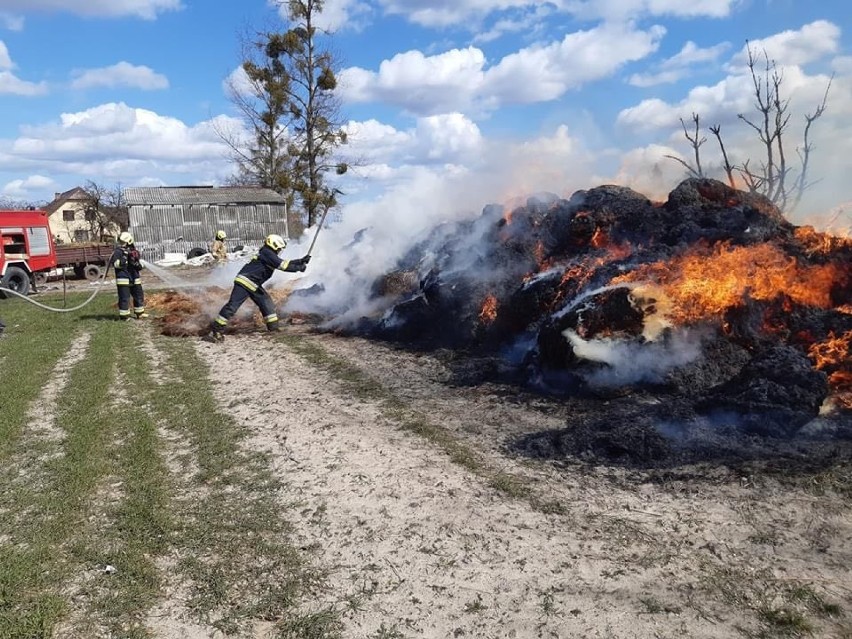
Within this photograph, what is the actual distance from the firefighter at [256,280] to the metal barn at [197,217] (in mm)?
21457

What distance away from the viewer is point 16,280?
18766 millimetres

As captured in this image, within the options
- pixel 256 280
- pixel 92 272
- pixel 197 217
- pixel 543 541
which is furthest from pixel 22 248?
pixel 543 541

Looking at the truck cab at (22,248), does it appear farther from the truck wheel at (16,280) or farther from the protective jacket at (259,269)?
the protective jacket at (259,269)

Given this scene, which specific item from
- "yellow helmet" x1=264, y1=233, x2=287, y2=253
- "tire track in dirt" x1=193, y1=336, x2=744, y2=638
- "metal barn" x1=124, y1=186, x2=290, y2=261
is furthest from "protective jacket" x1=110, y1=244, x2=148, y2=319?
"metal barn" x1=124, y1=186, x2=290, y2=261

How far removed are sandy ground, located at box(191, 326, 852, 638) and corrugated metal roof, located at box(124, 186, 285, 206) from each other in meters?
28.7

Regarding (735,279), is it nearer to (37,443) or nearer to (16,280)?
(37,443)

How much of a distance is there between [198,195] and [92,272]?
1060 centimetres

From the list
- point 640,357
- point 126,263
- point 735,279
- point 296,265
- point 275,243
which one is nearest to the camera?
point 640,357

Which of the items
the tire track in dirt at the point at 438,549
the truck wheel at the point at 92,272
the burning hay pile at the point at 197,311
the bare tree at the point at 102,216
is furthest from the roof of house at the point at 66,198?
the tire track in dirt at the point at 438,549

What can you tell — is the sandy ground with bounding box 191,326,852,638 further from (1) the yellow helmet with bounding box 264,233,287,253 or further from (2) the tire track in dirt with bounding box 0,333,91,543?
(1) the yellow helmet with bounding box 264,233,287,253

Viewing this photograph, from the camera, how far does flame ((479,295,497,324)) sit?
31.8 ft

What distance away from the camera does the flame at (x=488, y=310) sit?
31.8ft

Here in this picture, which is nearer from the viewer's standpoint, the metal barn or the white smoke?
the white smoke

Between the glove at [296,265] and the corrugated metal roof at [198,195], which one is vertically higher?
the corrugated metal roof at [198,195]
